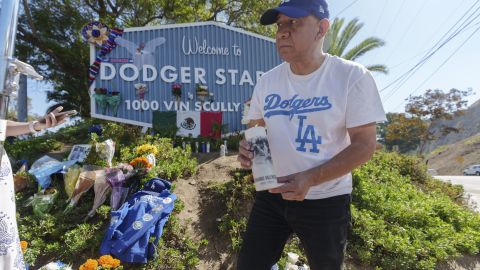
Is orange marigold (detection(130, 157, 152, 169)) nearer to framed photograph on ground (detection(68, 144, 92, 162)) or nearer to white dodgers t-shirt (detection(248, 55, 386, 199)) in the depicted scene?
framed photograph on ground (detection(68, 144, 92, 162))

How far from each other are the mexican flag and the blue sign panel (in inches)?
5.1

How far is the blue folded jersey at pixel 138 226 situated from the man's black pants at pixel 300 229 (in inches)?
71.8

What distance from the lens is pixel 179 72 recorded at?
26.1ft

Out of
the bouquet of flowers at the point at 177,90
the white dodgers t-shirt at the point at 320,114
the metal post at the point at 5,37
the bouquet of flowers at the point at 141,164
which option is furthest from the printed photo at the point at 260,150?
the bouquet of flowers at the point at 177,90

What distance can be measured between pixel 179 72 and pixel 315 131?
667cm

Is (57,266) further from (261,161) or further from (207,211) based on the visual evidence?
(261,161)

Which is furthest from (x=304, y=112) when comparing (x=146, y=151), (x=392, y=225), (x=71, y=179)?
(x=146, y=151)

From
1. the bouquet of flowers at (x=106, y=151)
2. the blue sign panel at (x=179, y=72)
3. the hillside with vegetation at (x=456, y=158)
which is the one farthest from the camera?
the hillside with vegetation at (x=456, y=158)

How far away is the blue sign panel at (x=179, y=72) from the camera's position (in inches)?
301

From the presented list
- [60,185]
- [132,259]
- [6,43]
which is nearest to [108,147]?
[60,185]

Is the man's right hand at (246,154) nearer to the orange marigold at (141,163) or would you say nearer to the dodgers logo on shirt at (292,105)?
the dodgers logo on shirt at (292,105)

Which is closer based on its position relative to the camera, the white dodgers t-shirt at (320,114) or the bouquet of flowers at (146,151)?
the white dodgers t-shirt at (320,114)

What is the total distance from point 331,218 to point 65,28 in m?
15.1

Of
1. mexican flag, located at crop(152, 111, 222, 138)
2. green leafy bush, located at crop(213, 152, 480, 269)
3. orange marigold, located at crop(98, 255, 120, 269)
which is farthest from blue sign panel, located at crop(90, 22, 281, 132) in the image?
orange marigold, located at crop(98, 255, 120, 269)
